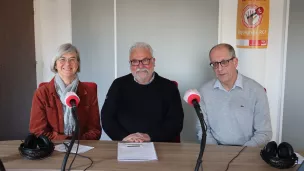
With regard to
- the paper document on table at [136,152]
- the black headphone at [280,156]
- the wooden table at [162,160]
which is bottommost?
the wooden table at [162,160]

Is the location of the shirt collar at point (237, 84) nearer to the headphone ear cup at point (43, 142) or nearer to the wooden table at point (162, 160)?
the wooden table at point (162, 160)

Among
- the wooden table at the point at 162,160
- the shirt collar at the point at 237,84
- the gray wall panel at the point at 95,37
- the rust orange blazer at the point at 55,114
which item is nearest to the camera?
the wooden table at the point at 162,160

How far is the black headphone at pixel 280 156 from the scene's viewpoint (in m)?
1.46

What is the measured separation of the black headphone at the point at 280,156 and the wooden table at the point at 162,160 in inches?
1.0

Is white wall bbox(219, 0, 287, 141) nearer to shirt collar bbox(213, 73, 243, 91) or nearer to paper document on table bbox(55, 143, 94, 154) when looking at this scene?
shirt collar bbox(213, 73, 243, 91)

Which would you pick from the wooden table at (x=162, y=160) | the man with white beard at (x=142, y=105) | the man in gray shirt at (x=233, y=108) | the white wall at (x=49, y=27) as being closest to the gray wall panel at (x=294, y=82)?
the man in gray shirt at (x=233, y=108)

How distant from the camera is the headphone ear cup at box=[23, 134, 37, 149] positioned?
1605 mm

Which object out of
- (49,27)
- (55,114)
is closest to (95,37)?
(49,27)

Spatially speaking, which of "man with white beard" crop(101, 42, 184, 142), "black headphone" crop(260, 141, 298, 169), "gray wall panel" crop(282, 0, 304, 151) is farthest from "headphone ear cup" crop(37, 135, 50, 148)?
"gray wall panel" crop(282, 0, 304, 151)

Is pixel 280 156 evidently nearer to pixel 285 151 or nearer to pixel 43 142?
pixel 285 151

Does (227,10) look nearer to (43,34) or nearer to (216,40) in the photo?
(216,40)

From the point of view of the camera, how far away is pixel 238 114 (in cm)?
217

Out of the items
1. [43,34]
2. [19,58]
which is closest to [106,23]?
[43,34]

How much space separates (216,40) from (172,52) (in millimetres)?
462
